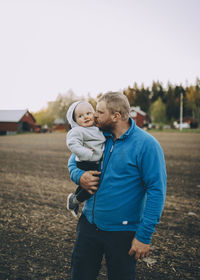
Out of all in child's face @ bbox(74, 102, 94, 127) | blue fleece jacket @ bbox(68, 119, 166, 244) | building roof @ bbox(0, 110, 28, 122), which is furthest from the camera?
building roof @ bbox(0, 110, 28, 122)

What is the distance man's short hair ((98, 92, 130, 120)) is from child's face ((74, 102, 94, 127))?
0.30 m

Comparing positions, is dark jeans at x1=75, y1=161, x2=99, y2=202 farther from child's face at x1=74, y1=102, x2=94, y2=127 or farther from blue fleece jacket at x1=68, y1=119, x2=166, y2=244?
child's face at x1=74, y1=102, x2=94, y2=127

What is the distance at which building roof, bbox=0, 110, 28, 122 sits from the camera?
174 feet

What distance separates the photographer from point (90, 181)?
2.03 m

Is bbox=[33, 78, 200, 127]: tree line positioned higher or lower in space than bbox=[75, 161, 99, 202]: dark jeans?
higher

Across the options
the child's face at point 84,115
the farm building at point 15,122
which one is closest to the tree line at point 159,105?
the farm building at point 15,122

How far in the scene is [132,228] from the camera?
6.68 feet

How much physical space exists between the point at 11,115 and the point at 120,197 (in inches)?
2244

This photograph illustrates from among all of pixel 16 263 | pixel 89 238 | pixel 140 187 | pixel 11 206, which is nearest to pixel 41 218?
pixel 11 206

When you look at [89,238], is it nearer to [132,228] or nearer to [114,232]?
[114,232]

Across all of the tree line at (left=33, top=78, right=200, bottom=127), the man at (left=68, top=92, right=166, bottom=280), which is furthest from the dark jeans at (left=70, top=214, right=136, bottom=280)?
the tree line at (left=33, top=78, right=200, bottom=127)

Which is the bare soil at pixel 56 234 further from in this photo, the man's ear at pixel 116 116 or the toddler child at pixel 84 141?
the man's ear at pixel 116 116

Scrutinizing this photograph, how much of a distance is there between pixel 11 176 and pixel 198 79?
98.7 metres

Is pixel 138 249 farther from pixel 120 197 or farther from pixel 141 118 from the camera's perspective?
pixel 141 118
